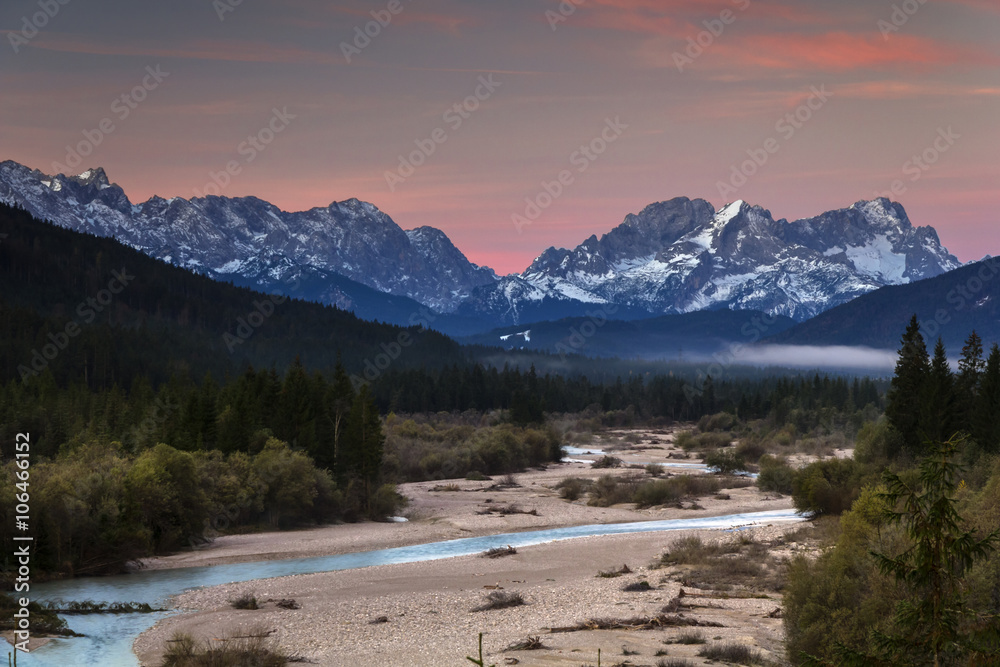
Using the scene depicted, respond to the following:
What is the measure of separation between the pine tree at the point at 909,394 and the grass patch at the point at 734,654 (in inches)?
1495

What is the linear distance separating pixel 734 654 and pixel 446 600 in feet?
41.5

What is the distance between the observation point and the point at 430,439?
97000 millimetres

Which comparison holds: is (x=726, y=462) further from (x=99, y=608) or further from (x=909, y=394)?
(x=99, y=608)

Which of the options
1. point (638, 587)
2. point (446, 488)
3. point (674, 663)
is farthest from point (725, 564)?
point (446, 488)

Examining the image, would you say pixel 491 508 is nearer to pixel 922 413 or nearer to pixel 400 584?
pixel 400 584

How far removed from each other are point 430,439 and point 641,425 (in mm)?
80884

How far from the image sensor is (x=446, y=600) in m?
32.4

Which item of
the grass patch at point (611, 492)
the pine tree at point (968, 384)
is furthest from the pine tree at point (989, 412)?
the grass patch at point (611, 492)

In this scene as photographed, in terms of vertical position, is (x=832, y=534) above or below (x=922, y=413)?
below

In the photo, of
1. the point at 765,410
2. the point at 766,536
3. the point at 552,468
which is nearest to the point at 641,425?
the point at 765,410

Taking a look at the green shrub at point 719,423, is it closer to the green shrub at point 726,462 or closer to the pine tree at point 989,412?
the green shrub at point 726,462

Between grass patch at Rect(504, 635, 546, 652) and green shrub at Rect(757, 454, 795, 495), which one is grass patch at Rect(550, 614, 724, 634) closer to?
grass patch at Rect(504, 635, 546, 652)

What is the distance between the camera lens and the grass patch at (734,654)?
22.4 m

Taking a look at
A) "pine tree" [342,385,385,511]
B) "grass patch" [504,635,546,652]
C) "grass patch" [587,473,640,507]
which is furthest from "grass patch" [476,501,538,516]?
"grass patch" [504,635,546,652]
